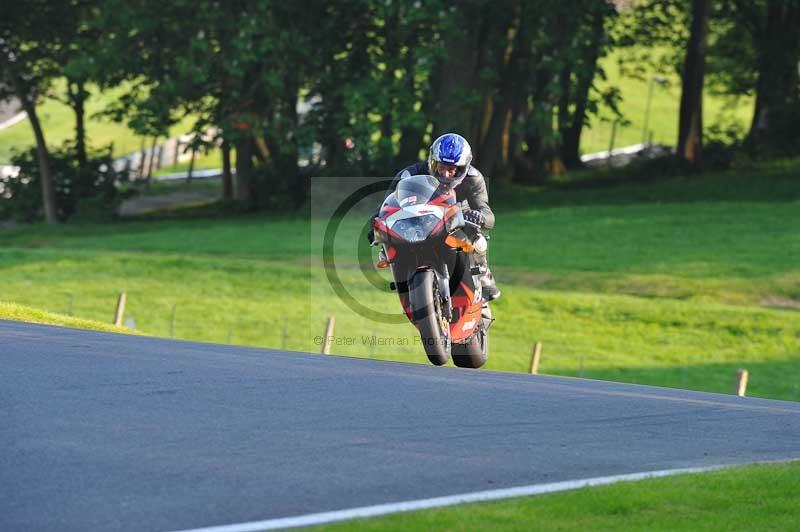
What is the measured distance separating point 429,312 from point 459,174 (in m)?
1.30

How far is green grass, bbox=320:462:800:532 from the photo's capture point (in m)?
6.91

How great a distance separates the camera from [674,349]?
96.9 ft

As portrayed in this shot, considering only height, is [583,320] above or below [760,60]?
below

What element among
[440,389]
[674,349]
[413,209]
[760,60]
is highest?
[760,60]

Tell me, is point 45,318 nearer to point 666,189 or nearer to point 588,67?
point 588,67

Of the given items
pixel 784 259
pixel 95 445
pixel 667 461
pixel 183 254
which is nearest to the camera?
pixel 95 445

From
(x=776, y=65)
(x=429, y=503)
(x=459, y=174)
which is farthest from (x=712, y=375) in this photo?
(x=776, y=65)

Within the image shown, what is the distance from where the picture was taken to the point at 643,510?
739 centimetres

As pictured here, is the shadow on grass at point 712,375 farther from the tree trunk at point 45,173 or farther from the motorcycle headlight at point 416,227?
the tree trunk at point 45,173

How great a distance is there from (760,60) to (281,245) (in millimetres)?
21846

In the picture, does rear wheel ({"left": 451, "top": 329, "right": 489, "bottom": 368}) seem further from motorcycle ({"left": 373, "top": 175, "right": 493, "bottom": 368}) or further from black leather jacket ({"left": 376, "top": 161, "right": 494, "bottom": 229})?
black leather jacket ({"left": 376, "top": 161, "right": 494, "bottom": 229})

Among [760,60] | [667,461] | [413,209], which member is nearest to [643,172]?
[760,60]

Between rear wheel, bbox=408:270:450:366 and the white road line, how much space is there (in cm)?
442

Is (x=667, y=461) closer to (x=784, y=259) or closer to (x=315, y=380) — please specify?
(x=315, y=380)
